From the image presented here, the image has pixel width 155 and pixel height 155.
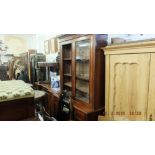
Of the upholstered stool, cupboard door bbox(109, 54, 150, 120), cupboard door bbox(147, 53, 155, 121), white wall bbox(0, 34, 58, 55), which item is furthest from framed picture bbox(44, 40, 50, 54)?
cupboard door bbox(147, 53, 155, 121)

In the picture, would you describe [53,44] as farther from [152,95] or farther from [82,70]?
[152,95]

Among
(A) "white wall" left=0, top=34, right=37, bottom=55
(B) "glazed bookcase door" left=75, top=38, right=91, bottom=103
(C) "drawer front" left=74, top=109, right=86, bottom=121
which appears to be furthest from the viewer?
(B) "glazed bookcase door" left=75, top=38, right=91, bottom=103

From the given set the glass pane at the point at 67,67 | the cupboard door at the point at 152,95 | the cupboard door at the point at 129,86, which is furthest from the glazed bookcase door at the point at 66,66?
the cupboard door at the point at 152,95

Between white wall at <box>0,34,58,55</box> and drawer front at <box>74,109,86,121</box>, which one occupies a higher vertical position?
white wall at <box>0,34,58,55</box>

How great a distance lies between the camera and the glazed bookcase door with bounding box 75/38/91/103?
4.56 ft

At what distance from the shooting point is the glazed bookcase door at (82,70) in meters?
1.39

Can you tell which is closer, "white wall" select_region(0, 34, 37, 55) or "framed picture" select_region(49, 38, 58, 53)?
"white wall" select_region(0, 34, 37, 55)

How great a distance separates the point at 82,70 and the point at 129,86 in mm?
475

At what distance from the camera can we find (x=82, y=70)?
4.75 feet

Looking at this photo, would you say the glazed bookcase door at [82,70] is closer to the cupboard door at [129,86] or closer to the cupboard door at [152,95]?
the cupboard door at [129,86]

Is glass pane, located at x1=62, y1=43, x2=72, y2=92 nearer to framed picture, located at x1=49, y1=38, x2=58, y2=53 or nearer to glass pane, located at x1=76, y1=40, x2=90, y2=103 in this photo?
glass pane, located at x1=76, y1=40, x2=90, y2=103
